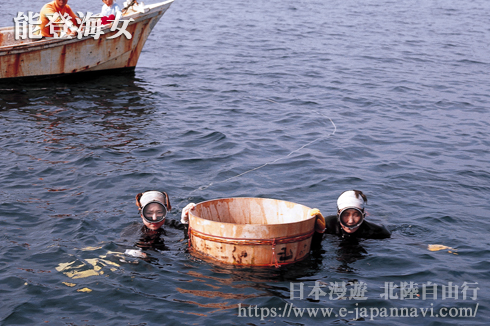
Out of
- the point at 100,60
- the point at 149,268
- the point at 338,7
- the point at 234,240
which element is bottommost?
the point at 149,268

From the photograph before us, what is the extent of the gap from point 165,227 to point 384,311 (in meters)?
3.07

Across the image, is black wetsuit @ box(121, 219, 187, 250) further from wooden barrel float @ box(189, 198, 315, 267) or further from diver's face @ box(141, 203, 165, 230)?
wooden barrel float @ box(189, 198, 315, 267)

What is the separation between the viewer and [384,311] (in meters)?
5.46

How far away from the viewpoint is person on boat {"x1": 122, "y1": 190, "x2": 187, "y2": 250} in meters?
6.45

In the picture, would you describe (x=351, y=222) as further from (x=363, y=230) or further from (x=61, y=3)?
(x=61, y=3)

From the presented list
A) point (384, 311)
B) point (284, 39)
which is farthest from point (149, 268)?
point (284, 39)

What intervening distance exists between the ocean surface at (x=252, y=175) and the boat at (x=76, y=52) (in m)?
0.42

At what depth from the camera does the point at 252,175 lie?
367 inches

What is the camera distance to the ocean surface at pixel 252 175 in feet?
18.4

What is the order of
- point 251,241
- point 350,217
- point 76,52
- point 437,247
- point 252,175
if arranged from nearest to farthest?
point 251,241 → point 350,217 → point 437,247 → point 252,175 → point 76,52

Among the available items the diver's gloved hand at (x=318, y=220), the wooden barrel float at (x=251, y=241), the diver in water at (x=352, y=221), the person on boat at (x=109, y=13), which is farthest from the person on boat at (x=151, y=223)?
the person on boat at (x=109, y=13)

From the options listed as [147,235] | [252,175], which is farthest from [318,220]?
[252,175]

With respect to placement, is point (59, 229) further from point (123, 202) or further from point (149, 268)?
point (149, 268)

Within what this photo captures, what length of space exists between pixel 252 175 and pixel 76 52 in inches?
307
